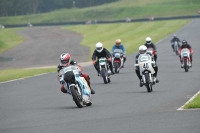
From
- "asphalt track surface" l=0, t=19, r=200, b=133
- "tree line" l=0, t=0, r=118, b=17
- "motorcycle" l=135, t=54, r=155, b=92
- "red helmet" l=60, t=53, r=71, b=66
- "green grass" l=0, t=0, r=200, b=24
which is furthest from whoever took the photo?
"green grass" l=0, t=0, r=200, b=24

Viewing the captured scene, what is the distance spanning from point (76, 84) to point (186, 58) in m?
13.5

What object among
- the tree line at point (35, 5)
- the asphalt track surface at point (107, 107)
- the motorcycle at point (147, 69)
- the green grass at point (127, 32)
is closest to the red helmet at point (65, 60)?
the asphalt track surface at point (107, 107)

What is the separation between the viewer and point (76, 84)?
52.1 feet

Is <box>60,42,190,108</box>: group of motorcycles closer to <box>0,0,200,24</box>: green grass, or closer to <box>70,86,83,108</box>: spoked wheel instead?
<box>70,86,83,108</box>: spoked wheel

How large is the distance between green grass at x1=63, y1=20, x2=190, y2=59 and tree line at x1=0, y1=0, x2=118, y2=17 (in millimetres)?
17454

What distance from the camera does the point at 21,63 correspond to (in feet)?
141

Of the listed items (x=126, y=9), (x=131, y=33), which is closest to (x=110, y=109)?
(x=131, y=33)

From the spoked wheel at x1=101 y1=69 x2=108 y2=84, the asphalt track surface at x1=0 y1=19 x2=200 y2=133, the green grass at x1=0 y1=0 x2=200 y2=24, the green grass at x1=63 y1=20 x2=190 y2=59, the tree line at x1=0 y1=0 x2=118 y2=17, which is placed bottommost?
the asphalt track surface at x1=0 y1=19 x2=200 y2=133

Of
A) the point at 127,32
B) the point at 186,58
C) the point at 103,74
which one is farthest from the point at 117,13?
the point at 103,74

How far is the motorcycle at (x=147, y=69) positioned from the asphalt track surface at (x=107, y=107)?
1.09 feet

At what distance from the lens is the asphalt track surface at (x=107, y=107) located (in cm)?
1168

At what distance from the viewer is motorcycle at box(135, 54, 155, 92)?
1983cm

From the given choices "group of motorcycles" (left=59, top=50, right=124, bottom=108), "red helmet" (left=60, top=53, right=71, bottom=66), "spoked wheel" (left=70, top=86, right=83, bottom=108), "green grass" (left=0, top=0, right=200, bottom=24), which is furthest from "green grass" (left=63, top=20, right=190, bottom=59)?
"spoked wheel" (left=70, top=86, right=83, bottom=108)

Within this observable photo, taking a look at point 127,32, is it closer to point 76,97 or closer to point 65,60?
point 65,60
